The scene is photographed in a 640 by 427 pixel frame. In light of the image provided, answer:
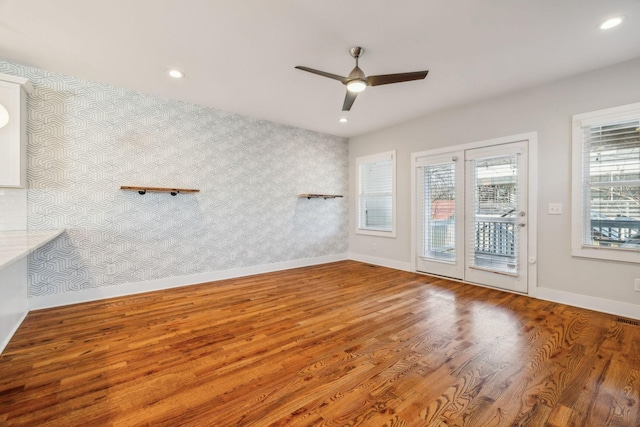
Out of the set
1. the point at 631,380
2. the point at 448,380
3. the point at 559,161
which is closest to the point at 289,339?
the point at 448,380

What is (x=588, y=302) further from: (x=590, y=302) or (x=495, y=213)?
(x=495, y=213)

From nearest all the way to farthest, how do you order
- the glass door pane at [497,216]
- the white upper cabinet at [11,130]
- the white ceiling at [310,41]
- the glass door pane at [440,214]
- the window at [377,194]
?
the white ceiling at [310,41] < the white upper cabinet at [11,130] < the glass door pane at [497,216] < the glass door pane at [440,214] < the window at [377,194]

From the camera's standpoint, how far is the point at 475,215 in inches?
156

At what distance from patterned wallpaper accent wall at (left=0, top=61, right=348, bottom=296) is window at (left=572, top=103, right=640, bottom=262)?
3.82 metres

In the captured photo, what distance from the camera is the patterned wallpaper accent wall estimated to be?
3.12m

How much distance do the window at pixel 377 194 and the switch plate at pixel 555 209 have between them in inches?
89.5

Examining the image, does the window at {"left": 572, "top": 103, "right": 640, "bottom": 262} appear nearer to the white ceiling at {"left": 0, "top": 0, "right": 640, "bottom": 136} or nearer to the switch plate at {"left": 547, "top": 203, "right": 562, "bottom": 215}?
the switch plate at {"left": 547, "top": 203, "right": 562, "bottom": 215}

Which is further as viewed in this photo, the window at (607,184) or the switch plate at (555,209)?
the switch plate at (555,209)

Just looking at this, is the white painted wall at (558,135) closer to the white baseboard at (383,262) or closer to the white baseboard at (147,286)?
the white baseboard at (383,262)

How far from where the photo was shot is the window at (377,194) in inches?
204

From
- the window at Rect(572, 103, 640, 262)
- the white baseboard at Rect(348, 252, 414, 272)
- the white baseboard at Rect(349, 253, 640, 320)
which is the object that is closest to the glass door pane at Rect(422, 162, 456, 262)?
the white baseboard at Rect(348, 252, 414, 272)

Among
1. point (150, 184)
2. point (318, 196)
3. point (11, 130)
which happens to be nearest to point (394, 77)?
point (318, 196)

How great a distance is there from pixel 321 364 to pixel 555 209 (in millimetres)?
3244

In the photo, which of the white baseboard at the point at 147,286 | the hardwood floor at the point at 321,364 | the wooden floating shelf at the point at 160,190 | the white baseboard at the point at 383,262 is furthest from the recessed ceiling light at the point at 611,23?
the white baseboard at the point at 147,286
